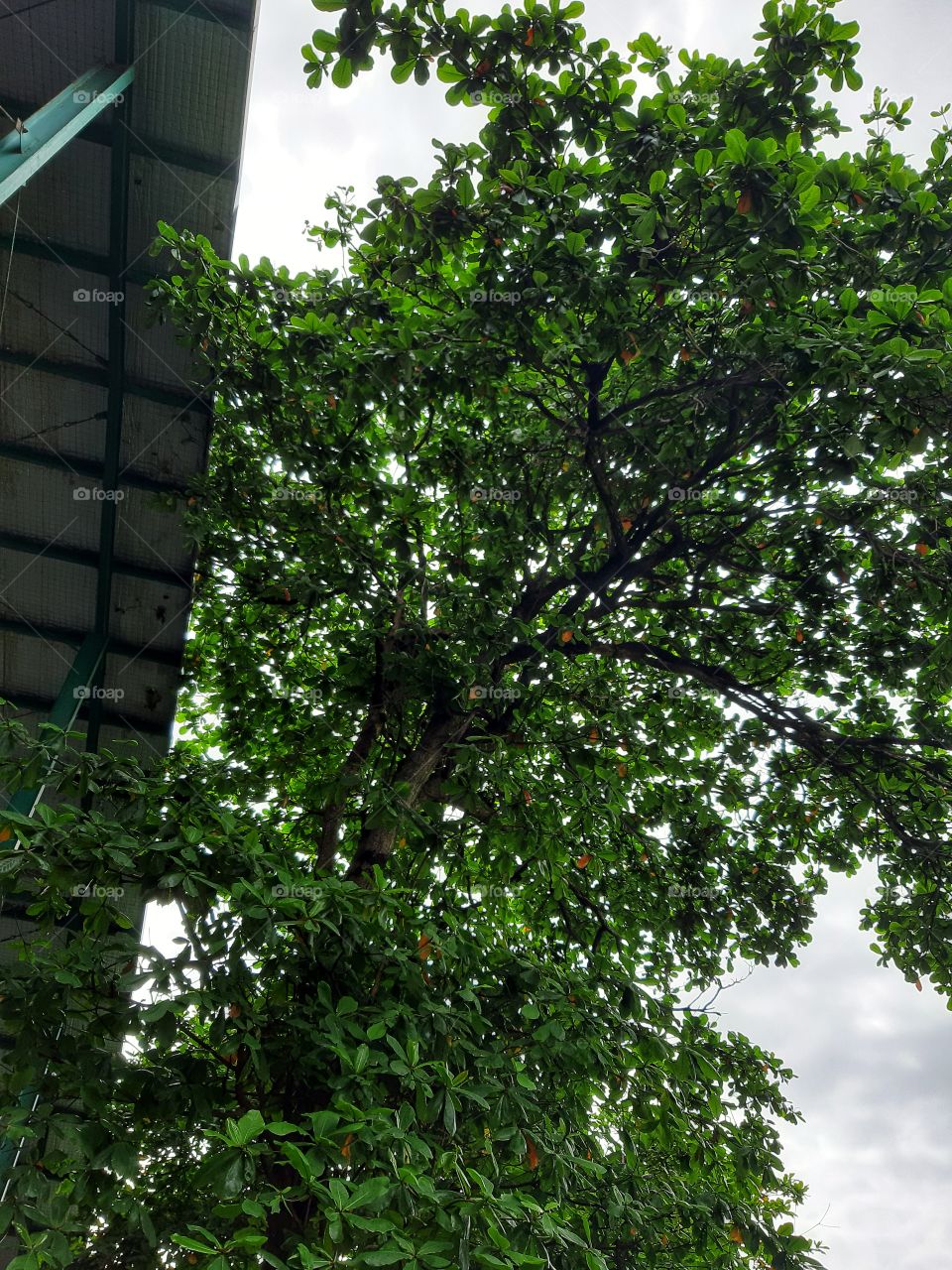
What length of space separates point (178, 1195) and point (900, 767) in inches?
213

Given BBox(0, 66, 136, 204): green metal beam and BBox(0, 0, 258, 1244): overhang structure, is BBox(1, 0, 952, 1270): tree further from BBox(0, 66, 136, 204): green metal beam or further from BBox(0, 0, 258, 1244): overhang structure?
BBox(0, 66, 136, 204): green metal beam

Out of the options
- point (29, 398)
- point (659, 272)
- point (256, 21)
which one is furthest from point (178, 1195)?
point (256, 21)

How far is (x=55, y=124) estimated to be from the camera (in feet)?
12.9

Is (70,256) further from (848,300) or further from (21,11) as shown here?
(848,300)

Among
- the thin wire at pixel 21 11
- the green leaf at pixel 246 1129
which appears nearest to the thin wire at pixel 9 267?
the thin wire at pixel 21 11

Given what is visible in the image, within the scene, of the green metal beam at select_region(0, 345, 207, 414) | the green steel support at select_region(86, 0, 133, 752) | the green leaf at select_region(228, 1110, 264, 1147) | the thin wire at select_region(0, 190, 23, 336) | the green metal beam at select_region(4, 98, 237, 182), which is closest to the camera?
the green leaf at select_region(228, 1110, 264, 1147)

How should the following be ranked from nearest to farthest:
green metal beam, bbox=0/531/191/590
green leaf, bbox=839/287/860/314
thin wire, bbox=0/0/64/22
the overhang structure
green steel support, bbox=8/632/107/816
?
green leaf, bbox=839/287/860/314 < thin wire, bbox=0/0/64/22 < the overhang structure < green steel support, bbox=8/632/107/816 < green metal beam, bbox=0/531/191/590

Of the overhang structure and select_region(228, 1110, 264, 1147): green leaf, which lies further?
the overhang structure

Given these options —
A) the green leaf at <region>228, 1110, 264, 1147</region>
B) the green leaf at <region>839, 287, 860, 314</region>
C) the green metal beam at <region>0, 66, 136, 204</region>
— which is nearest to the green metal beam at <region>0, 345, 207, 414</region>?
the green metal beam at <region>0, 66, 136, 204</region>

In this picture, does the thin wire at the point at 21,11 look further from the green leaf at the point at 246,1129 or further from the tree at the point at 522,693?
the green leaf at the point at 246,1129

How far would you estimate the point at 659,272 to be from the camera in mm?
4309

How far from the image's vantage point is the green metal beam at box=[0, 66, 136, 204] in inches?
144

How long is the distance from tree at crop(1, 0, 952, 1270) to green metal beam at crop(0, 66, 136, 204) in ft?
3.02

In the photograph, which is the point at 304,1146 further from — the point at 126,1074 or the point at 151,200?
the point at 151,200
